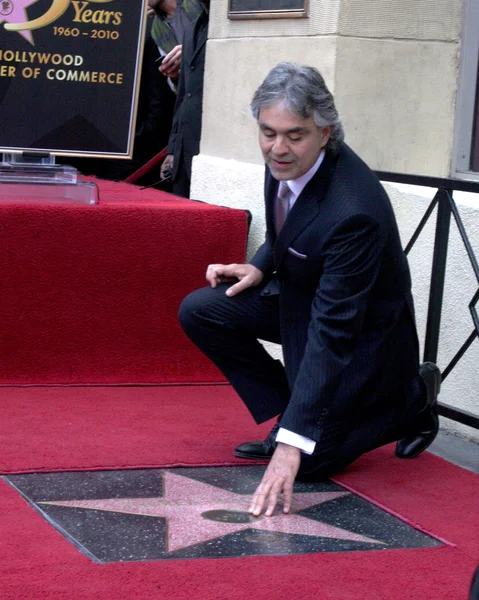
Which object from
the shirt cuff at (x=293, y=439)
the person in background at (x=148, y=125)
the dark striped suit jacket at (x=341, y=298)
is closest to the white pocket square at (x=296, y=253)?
the dark striped suit jacket at (x=341, y=298)

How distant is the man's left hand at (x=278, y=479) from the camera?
288cm

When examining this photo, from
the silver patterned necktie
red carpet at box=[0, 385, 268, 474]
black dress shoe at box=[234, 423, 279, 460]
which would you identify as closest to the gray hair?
the silver patterned necktie

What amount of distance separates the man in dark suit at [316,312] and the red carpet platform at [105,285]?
0.84 metres

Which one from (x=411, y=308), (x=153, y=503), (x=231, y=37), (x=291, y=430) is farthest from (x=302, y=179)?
(x=231, y=37)

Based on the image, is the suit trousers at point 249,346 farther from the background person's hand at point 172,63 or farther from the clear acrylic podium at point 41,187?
the background person's hand at point 172,63

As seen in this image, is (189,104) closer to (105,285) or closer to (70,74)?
(70,74)

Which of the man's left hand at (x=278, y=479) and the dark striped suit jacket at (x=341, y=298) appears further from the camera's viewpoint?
the dark striped suit jacket at (x=341, y=298)

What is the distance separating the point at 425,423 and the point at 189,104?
249 centimetres

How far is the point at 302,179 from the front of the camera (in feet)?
10.7

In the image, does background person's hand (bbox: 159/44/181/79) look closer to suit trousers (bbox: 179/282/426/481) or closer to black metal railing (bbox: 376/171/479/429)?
black metal railing (bbox: 376/171/479/429)

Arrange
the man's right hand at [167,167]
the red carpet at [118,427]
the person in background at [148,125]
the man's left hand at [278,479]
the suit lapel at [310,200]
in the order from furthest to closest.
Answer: the person in background at [148,125] < the man's right hand at [167,167] < the red carpet at [118,427] < the suit lapel at [310,200] < the man's left hand at [278,479]

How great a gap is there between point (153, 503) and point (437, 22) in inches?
96.4

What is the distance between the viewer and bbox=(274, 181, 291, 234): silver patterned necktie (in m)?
3.39

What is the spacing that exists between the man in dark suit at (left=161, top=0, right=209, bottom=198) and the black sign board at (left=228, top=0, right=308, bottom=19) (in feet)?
1.51
